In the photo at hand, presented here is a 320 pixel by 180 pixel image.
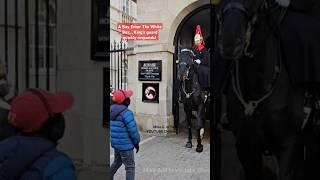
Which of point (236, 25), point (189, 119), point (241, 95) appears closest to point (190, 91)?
point (189, 119)

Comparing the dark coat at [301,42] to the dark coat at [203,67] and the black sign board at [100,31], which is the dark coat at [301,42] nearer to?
the dark coat at [203,67]

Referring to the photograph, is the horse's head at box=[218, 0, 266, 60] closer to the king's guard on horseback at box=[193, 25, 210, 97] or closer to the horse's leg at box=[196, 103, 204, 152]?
the king's guard on horseback at box=[193, 25, 210, 97]

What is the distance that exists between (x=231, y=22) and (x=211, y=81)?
0.81ft

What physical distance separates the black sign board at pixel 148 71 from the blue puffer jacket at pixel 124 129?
120 millimetres

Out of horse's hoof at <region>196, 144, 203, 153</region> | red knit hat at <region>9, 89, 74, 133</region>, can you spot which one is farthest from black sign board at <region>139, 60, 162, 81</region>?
red knit hat at <region>9, 89, 74, 133</region>

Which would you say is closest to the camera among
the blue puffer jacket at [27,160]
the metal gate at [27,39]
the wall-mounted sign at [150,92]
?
the blue puffer jacket at [27,160]

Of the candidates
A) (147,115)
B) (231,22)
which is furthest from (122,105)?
(231,22)

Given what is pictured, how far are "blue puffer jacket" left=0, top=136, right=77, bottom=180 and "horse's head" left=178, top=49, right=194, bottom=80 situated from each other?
1.58 ft

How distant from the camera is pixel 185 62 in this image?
140 centimetres

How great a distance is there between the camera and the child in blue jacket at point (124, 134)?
141 centimetres

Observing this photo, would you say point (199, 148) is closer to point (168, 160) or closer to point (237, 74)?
point (168, 160)

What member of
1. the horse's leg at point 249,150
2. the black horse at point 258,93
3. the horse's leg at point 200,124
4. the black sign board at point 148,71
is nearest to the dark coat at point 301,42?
the black horse at point 258,93

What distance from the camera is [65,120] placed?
1.23m

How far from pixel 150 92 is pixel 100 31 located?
0.29 m
